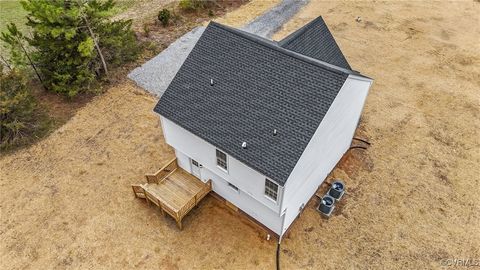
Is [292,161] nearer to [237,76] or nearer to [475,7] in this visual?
[237,76]

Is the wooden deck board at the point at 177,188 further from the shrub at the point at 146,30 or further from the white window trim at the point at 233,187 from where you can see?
the shrub at the point at 146,30

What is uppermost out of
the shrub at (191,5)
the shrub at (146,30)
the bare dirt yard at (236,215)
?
the shrub at (191,5)

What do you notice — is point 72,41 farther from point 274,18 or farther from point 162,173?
point 274,18

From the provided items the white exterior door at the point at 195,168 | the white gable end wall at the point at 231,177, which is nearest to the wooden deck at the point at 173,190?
the white exterior door at the point at 195,168

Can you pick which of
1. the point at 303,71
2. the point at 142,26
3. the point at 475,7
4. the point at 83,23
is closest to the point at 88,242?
the point at 303,71

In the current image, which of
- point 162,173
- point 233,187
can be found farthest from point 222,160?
point 162,173

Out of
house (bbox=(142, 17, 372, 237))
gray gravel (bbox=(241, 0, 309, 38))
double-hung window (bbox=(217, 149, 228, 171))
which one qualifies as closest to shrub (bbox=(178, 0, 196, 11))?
gray gravel (bbox=(241, 0, 309, 38))
